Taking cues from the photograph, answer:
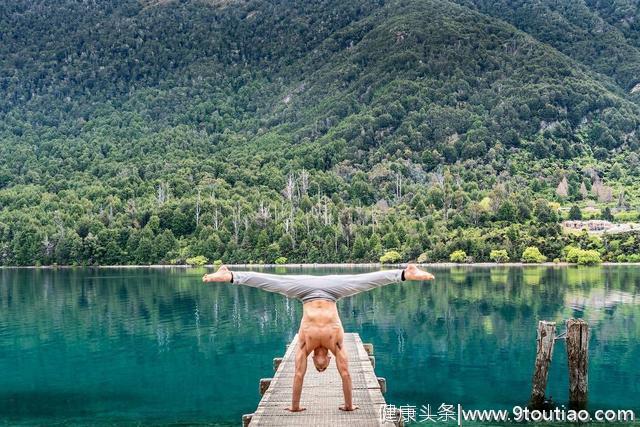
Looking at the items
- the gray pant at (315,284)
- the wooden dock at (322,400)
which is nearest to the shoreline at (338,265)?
the wooden dock at (322,400)

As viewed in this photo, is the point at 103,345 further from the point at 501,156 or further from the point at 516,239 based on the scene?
the point at 501,156

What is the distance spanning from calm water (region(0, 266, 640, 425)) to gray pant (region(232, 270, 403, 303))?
9922 mm

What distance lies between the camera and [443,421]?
872 inches

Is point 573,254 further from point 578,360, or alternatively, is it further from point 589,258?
point 578,360

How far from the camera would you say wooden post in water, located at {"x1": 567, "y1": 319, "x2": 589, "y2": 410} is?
76.9 feet

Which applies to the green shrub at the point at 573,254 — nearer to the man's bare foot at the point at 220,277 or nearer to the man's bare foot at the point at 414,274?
the man's bare foot at the point at 414,274

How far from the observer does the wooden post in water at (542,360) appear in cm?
2361

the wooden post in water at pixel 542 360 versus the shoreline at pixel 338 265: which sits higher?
the shoreline at pixel 338 265

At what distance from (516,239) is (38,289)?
229ft

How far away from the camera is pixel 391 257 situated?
11662 centimetres

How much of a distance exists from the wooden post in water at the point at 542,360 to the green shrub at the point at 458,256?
8813 centimetres

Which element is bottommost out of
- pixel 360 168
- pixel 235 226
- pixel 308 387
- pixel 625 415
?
pixel 625 415

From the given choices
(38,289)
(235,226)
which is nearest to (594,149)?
(235,226)

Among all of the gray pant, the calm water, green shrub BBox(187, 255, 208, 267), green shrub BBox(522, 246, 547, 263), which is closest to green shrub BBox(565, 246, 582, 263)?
green shrub BBox(522, 246, 547, 263)
